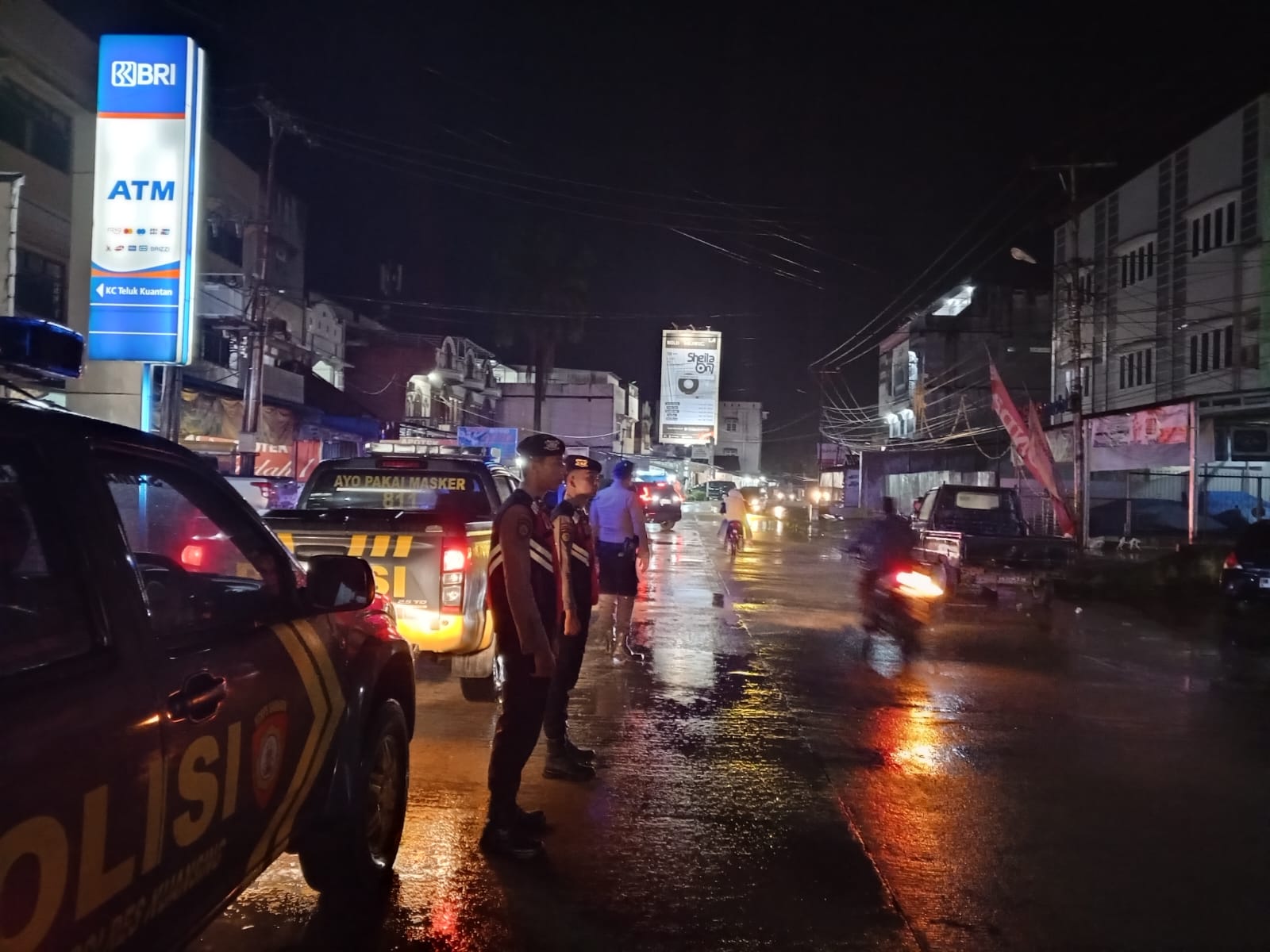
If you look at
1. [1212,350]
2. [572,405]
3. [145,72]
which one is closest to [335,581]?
[145,72]

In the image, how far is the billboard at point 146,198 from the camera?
14.8m

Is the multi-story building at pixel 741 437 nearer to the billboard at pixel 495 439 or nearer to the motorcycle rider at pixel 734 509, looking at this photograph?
the billboard at pixel 495 439

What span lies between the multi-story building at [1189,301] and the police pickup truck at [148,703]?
19.7 m

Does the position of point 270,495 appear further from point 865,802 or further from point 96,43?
point 865,802

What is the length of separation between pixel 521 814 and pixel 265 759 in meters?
1.91

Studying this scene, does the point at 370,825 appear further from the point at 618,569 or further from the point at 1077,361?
the point at 1077,361

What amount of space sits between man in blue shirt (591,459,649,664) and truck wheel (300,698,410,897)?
487 centimetres

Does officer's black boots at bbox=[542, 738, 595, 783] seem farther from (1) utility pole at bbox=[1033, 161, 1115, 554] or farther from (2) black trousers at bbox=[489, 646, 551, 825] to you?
(1) utility pole at bbox=[1033, 161, 1115, 554]

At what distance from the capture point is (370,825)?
13.1 ft

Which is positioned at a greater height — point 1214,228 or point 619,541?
point 1214,228

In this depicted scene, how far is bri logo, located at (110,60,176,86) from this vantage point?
14.8 metres

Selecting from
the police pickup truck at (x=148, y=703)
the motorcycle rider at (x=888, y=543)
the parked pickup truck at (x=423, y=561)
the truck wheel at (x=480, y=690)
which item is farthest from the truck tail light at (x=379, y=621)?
the motorcycle rider at (x=888, y=543)

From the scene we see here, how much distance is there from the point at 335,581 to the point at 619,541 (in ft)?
19.4

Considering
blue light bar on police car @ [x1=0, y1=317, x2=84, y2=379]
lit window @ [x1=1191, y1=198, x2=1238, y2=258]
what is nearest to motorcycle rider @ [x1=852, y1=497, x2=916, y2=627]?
blue light bar on police car @ [x1=0, y1=317, x2=84, y2=379]
